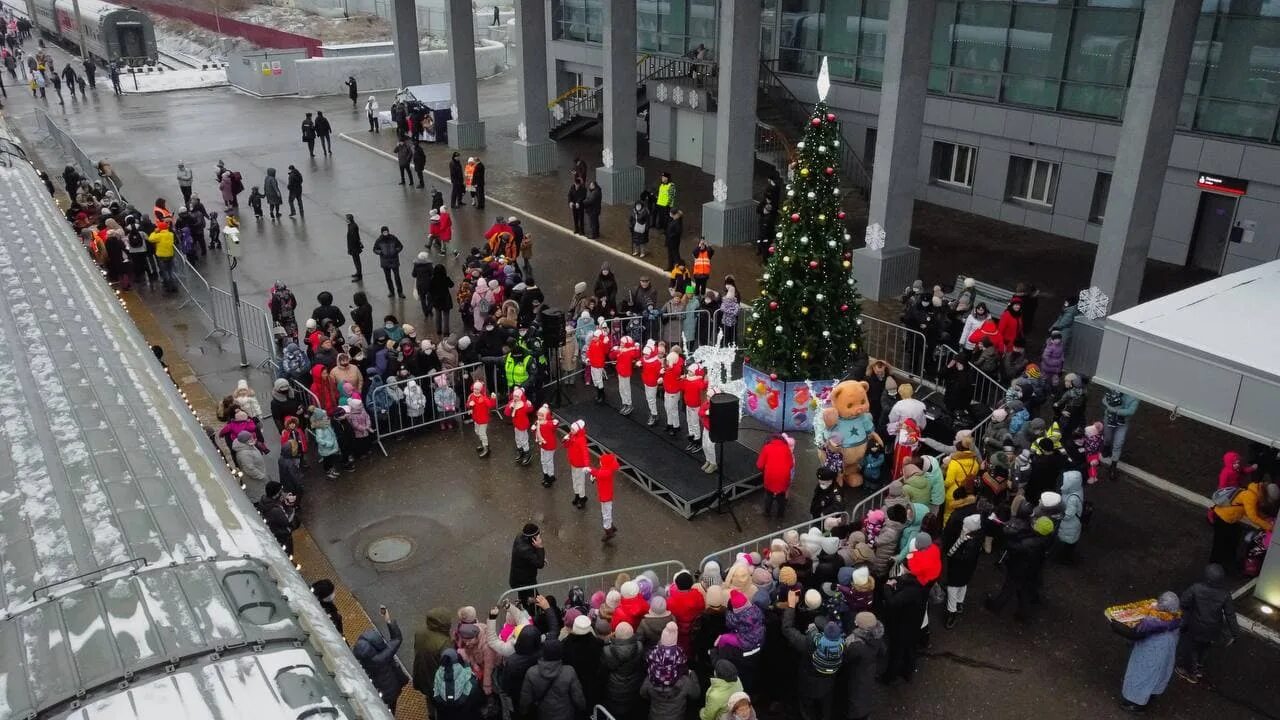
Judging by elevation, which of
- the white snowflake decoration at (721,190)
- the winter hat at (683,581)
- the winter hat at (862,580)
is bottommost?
the winter hat at (683,581)

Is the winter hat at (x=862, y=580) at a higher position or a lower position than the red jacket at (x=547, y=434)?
higher

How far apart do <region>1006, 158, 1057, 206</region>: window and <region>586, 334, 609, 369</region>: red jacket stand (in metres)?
14.0

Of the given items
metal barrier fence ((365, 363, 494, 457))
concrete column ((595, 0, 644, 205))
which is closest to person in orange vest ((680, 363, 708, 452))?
metal barrier fence ((365, 363, 494, 457))

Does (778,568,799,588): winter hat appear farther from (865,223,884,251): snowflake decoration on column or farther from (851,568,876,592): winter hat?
(865,223,884,251): snowflake decoration on column

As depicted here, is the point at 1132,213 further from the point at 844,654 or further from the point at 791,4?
the point at 791,4

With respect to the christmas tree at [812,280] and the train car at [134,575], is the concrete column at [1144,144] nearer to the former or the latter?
the christmas tree at [812,280]

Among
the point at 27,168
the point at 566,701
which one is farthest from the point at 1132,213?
the point at 27,168

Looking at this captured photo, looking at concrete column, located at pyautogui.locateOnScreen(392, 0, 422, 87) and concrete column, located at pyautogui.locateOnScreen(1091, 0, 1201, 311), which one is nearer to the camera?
concrete column, located at pyautogui.locateOnScreen(1091, 0, 1201, 311)

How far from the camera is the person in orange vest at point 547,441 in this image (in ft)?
42.1

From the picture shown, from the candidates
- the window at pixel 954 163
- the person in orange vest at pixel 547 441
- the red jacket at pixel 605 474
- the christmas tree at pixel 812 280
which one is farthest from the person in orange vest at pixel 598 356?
Result: the window at pixel 954 163

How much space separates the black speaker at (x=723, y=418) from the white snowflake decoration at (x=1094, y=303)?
8.11 meters

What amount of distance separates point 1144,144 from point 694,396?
8445 mm

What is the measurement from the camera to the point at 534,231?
80.7 feet

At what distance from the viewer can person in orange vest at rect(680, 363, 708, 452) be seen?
13641mm
